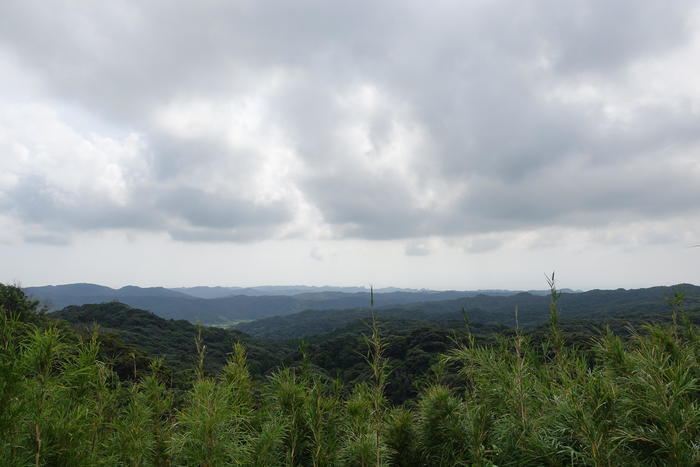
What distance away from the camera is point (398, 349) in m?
62.8

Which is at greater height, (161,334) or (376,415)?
(376,415)

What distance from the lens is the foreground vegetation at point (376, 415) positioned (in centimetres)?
352

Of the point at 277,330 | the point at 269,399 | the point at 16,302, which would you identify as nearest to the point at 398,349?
the point at 16,302

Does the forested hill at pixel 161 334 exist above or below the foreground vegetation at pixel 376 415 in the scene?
below

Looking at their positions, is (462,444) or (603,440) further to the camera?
(462,444)

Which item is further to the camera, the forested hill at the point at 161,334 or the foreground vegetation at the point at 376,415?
the forested hill at the point at 161,334

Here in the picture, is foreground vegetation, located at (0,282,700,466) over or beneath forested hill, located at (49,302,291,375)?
over

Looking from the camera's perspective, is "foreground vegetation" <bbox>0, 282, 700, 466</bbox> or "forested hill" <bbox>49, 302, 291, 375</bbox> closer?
"foreground vegetation" <bbox>0, 282, 700, 466</bbox>

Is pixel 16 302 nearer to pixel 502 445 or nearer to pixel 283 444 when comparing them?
pixel 283 444

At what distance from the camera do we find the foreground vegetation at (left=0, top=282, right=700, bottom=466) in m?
3.52

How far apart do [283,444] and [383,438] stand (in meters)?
1.57

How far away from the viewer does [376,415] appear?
15.7 feet

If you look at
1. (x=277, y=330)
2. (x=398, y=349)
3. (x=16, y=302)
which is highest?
(x=16, y=302)

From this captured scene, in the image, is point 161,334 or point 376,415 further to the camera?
point 161,334
